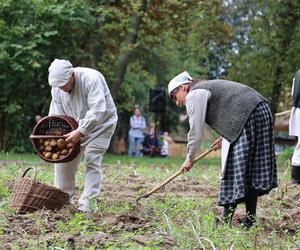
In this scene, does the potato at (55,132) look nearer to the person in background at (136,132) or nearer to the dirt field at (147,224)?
the dirt field at (147,224)

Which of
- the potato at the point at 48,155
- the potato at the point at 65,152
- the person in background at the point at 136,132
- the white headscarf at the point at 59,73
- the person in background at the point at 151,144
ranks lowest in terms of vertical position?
the person in background at the point at 151,144

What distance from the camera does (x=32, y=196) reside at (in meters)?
6.01

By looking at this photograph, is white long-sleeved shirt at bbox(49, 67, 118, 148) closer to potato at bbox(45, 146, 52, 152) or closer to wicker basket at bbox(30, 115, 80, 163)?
wicker basket at bbox(30, 115, 80, 163)

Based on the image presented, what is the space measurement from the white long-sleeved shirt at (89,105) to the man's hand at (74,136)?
4 centimetres

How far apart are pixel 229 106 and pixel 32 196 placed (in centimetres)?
187

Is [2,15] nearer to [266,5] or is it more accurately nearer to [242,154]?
[266,5]

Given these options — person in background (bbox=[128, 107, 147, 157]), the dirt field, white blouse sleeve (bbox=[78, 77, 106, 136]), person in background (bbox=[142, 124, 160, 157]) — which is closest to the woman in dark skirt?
the dirt field

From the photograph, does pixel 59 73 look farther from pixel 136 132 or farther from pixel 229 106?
pixel 136 132

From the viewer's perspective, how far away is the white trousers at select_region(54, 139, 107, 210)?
247 inches

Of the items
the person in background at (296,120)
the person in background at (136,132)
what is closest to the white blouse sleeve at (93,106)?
the person in background at (296,120)

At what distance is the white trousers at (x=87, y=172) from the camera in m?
6.29

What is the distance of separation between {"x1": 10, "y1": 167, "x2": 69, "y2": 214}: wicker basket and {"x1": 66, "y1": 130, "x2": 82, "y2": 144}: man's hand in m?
0.47

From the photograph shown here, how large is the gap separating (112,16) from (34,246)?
13.9m

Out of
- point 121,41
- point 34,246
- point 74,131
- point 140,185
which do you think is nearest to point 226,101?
point 74,131
